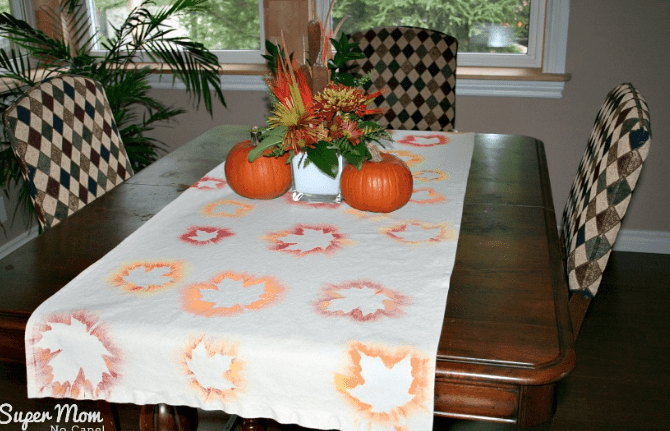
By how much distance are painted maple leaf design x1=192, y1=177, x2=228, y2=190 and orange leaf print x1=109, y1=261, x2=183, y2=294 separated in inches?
16.7

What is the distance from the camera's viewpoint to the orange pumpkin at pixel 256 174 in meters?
1.36

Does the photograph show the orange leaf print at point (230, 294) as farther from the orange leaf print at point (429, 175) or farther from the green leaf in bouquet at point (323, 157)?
the orange leaf print at point (429, 175)

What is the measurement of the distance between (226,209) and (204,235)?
147mm

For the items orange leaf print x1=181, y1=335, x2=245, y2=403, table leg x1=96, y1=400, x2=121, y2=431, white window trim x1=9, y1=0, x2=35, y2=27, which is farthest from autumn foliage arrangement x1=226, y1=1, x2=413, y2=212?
white window trim x1=9, y1=0, x2=35, y2=27

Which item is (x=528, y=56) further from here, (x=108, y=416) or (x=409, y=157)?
(x=108, y=416)

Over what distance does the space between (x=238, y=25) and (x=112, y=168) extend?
1546 mm

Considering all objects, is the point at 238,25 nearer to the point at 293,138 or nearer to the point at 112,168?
the point at 112,168

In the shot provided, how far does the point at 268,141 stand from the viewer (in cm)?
126

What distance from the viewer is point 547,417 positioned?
85 centimetres

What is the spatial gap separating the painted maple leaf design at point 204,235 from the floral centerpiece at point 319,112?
16cm

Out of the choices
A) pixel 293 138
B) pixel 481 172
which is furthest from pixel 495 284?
pixel 481 172

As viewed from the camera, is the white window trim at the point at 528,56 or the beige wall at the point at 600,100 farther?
the white window trim at the point at 528,56

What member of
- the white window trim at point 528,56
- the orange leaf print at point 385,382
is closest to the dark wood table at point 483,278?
the orange leaf print at point 385,382

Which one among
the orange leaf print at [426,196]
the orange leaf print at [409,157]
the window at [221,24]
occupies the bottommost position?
the orange leaf print at [426,196]
